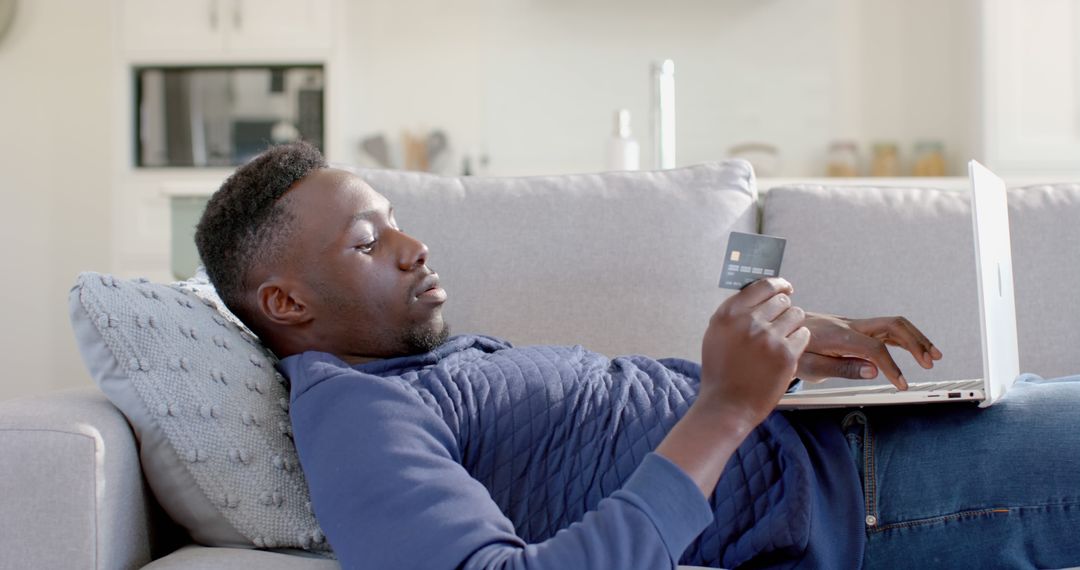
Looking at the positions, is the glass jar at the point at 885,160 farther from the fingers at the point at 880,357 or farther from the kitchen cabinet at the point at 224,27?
the fingers at the point at 880,357

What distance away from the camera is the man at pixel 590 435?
0.85 meters

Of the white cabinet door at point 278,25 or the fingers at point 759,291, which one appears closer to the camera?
the fingers at point 759,291

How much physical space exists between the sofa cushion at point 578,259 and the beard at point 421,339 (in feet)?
1.20

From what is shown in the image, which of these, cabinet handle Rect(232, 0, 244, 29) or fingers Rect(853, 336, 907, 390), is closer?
fingers Rect(853, 336, 907, 390)

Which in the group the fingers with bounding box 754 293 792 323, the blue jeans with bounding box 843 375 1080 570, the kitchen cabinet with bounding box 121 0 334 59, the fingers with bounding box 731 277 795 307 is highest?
the kitchen cabinet with bounding box 121 0 334 59

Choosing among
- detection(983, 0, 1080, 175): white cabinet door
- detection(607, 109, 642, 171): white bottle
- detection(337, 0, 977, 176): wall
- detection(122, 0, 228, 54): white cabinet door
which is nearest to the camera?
detection(607, 109, 642, 171): white bottle

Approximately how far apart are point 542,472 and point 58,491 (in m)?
0.48

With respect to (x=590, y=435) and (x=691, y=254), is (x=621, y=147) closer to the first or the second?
(x=691, y=254)

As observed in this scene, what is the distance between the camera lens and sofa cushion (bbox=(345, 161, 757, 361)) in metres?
1.63

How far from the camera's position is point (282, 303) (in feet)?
4.04

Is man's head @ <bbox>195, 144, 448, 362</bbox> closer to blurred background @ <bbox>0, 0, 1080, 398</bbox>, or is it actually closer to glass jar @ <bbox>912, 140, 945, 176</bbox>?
blurred background @ <bbox>0, 0, 1080, 398</bbox>

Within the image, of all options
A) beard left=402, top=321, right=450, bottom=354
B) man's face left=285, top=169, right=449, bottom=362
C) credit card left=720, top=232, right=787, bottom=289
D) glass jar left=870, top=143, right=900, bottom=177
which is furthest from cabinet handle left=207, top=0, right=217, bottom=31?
credit card left=720, top=232, right=787, bottom=289

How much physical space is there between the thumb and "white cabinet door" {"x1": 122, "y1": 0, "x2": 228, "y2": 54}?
323 cm

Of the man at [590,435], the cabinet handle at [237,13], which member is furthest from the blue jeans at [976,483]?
the cabinet handle at [237,13]
